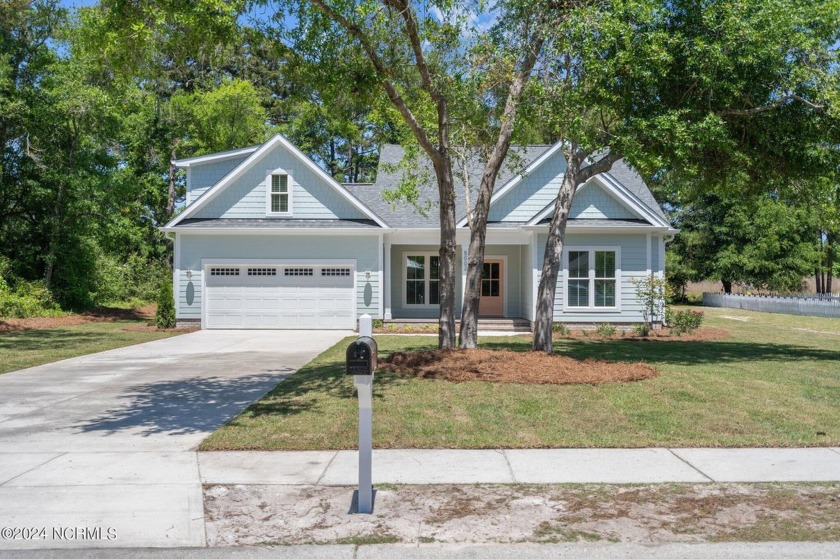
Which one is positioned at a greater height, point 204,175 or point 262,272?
point 204,175

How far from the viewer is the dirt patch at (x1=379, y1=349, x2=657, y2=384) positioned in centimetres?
1067

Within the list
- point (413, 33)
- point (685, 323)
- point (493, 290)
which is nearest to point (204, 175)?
point (493, 290)

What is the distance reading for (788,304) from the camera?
3381 cm

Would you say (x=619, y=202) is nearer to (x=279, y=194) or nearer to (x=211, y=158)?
(x=279, y=194)

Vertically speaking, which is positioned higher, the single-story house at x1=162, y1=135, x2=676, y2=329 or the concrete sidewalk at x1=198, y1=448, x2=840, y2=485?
the single-story house at x1=162, y1=135, x2=676, y2=329

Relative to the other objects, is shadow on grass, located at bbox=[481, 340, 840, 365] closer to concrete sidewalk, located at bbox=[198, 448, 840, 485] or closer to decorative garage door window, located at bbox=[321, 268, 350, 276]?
decorative garage door window, located at bbox=[321, 268, 350, 276]

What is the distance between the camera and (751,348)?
16.6 meters

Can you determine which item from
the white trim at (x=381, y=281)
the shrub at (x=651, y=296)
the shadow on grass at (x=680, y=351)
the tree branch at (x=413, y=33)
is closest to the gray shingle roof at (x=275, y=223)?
the white trim at (x=381, y=281)

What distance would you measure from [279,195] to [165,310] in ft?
16.7

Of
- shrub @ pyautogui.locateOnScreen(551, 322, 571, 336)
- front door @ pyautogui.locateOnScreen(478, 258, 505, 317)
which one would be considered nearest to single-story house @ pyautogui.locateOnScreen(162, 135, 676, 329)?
shrub @ pyautogui.locateOnScreen(551, 322, 571, 336)

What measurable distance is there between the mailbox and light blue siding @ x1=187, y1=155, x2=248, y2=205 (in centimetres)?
2116

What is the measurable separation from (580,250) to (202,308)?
39.7 ft

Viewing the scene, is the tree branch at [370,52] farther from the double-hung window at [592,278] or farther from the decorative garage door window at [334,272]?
the double-hung window at [592,278]

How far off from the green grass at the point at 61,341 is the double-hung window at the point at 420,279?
26.8 ft
